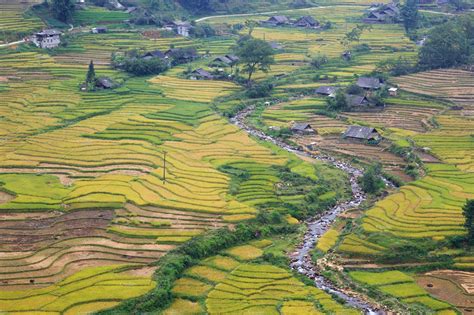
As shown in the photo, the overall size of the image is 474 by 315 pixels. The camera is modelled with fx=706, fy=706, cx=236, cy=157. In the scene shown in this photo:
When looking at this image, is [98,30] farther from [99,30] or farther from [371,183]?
[371,183]

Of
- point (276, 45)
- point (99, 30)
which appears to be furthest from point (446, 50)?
point (99, 30)

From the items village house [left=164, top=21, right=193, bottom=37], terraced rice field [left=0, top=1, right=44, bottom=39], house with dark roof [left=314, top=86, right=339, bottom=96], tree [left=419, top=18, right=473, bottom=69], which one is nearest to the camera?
house with dark roof [left=314, top=86, right=339, bottom=96]

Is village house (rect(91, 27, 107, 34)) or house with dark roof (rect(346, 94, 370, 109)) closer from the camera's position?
house with dark roof (rect(346, 94, 370, 109))

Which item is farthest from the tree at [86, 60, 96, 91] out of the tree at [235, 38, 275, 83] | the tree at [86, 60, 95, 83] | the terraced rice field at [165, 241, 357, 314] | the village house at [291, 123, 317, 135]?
the terraced rice field at [165, 241, 357, 314]

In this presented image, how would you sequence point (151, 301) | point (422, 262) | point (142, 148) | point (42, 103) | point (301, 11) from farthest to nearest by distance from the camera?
point (301, 11) → point (42, 103) → point (142, 148) → point (422, 262) → point (151, 301)

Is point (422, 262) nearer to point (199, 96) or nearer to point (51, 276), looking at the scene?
point (51, 276)

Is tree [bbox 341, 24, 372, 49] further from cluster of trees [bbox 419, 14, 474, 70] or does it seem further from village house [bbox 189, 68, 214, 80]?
village house [bbox 189, 68, 214, 80]

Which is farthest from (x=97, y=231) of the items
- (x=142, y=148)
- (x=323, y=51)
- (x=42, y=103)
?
(x=323, y=51)

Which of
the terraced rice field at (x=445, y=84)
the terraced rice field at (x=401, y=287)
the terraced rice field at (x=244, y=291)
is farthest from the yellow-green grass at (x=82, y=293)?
the terraced rice field at (x=445, y=84)
